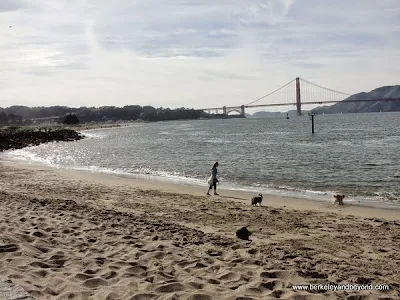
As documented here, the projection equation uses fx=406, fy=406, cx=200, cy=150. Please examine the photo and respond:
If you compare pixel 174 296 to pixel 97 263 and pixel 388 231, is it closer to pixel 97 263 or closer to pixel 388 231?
pixel 97 263

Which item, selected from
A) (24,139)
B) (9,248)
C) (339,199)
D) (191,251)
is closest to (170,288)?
(191,251)

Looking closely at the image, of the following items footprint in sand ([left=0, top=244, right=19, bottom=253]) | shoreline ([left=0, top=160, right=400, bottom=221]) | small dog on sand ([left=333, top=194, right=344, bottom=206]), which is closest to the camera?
footprint in sand ([left=0, top=244, right=19, bottom=253])

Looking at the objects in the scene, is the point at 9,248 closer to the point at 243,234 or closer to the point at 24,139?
the point at 243,234

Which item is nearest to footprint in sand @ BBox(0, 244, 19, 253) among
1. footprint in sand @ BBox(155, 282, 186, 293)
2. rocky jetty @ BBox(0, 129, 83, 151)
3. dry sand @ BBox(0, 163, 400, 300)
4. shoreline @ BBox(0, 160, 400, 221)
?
dry sand @ BBox(0, 163, 400, 300)

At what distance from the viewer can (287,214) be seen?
1180 cm

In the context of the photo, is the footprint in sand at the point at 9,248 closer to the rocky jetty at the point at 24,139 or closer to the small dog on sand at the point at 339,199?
the small dog on sand at the point at 339,199

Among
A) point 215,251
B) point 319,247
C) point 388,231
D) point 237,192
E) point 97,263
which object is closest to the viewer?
point 97,263

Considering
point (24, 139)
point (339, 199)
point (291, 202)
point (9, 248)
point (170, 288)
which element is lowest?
point (291, 202)

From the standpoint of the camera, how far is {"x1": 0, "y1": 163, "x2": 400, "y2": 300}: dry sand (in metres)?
5.25

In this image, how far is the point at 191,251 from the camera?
23.2ft

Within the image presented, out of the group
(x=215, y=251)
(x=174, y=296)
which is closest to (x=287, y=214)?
(x=215, y=251)

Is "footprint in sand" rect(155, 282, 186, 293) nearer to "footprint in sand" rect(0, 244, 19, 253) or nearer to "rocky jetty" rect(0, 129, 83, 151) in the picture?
"footprint in sand" rect(0, 244, 19, 253)

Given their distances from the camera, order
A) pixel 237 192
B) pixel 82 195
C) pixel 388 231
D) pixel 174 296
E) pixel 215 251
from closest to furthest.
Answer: pixel 174 296 < pixel 215 251 < pixel 388 231 < pixel 82 195 < pixel 237 192

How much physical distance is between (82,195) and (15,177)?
8.26m
